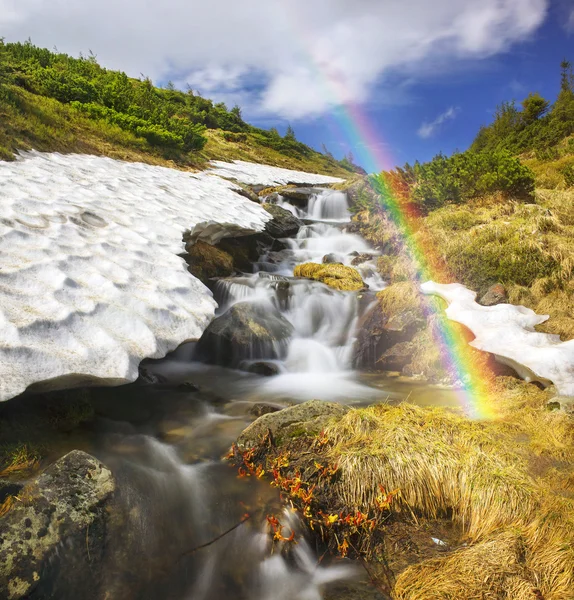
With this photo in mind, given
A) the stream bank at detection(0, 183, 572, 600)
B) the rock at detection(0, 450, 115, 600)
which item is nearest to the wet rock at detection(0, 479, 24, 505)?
the rock at detection(0, 450, 115, 600)

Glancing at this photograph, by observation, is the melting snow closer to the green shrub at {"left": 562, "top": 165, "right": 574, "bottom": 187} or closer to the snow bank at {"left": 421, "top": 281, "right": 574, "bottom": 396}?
the snow bank at {"left": 421, "top": 281, "right": 574, "bottom": 396}

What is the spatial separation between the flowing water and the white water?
0.15 ft

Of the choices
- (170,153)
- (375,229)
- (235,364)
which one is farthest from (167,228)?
(170,153)

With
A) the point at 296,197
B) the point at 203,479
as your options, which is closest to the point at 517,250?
the point at 203,479

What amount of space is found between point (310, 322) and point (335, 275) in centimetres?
262

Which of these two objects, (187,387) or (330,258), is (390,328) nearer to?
(187,387)

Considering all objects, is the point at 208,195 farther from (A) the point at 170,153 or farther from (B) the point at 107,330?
(B) the point at 107,330

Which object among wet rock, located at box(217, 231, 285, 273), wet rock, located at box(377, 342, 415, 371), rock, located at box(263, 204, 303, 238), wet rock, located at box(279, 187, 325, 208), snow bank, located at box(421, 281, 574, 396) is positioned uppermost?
wet rock, located at box(279, 187, 325, 208)

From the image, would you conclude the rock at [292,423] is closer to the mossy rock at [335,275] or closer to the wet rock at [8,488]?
the wet rock at [8,488]

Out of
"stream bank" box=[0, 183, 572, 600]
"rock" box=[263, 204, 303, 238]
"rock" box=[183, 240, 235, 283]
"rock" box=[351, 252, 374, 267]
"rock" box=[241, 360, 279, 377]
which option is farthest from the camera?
"rock" box=[263, 204, 303, 238]

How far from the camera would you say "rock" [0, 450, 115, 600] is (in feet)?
8.55

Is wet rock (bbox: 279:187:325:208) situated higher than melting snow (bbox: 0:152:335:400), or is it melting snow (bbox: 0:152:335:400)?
wet rock (bbox: 279:187:325:208)

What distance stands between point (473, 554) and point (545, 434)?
103 inches

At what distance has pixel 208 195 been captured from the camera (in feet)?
42.4
